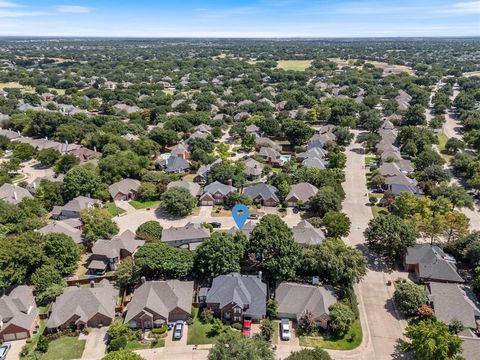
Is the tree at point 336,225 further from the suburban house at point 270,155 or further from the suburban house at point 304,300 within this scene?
the suburban house at point 270,155

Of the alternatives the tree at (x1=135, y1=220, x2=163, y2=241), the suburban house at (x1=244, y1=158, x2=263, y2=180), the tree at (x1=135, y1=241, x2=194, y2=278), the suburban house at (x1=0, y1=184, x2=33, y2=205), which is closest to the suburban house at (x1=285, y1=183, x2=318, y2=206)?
the suburban house at (x1=244, y1=158, x2=263, y2=180)

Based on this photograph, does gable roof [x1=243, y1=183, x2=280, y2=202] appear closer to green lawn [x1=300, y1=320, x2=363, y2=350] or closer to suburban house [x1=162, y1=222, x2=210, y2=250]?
suburban house [x1=162, y1=222, x2=210, y2=250]

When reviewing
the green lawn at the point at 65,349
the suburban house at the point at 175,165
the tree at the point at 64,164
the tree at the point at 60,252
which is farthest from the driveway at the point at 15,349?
the suburban house at the point at 175,165

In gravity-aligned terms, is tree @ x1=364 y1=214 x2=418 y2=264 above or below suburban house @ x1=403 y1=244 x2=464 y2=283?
above

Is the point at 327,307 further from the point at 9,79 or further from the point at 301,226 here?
the point at 9,79

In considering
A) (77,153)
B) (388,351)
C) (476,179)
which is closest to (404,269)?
(388,351)

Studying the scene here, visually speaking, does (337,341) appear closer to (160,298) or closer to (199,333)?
(199,333)
